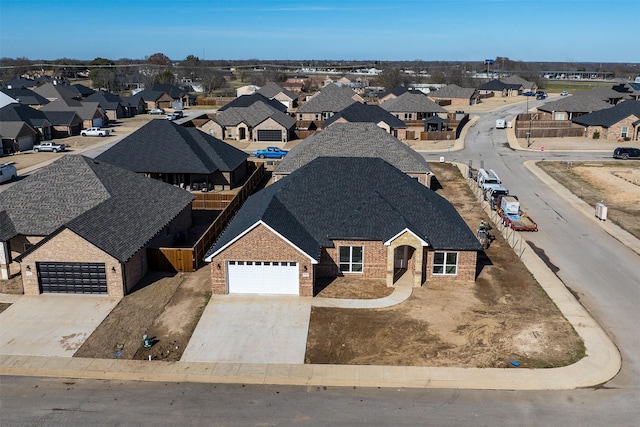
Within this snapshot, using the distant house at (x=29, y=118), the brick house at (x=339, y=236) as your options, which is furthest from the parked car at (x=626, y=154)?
the distant house at (x=29, y=118)

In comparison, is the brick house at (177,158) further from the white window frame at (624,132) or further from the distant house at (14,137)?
the white window frame at (624,132)

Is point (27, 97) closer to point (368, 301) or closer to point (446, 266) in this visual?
point (368, 301)

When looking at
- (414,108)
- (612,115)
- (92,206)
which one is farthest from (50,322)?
(612,115)

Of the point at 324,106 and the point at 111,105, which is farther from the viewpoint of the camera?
the point at 111,105

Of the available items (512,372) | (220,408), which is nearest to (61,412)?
(220,408)

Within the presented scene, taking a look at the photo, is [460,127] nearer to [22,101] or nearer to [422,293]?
[422,293]

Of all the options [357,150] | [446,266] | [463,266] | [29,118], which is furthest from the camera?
[29,118]

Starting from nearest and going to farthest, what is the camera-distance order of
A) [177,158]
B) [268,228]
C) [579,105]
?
[268,228]
[177,158]
[579,105]
